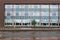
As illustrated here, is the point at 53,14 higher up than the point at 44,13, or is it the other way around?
the point at 44,13

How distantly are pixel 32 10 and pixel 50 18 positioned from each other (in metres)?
4.94

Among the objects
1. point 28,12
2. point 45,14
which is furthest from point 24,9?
point 45,14

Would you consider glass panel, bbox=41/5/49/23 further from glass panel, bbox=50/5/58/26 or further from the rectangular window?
glass panel, bbox=50/5/58/26

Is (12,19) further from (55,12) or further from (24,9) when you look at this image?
(55,12)

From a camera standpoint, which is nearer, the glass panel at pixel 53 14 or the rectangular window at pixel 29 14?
the rectangular window at pixel 29 14

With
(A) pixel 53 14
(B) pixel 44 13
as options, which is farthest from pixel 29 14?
(A) pixel 53 14

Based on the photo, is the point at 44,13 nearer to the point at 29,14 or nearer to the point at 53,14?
the point at 53,14

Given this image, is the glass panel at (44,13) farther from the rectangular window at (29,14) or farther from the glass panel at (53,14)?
the glass panel at (53,14)

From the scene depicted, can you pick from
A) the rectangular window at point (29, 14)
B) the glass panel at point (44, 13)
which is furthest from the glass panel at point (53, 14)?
the glass panel at point (44, 13)

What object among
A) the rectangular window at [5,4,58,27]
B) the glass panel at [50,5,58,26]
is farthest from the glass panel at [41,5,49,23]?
the glass panel at [50,5,58,26]

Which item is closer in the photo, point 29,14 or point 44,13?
point 29,14

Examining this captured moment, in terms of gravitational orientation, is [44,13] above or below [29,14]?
above

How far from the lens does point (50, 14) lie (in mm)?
47219

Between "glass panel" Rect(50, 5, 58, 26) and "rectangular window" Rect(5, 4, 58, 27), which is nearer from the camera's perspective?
"rectangular window" Rect(5, 4, 58, 27)
